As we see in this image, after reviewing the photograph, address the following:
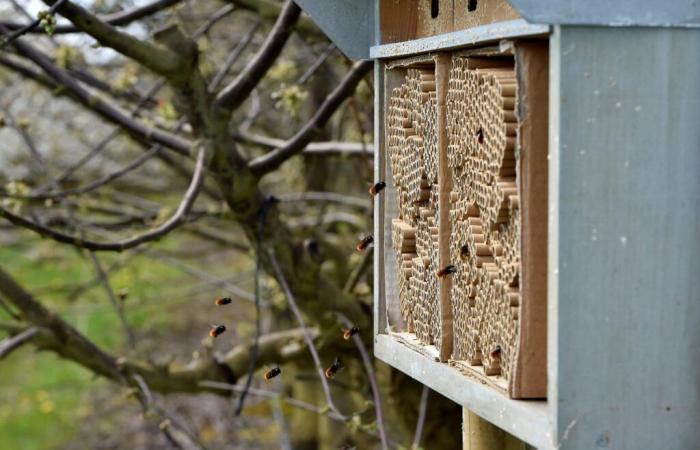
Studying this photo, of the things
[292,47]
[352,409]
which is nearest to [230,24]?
[292,47]

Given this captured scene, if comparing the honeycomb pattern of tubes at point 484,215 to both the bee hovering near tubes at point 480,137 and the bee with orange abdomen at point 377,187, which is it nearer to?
the bee hovering near tubes at point 480,137

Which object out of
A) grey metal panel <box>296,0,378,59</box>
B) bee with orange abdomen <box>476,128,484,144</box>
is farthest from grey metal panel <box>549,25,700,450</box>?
grey metal panel <box>296,0,378,59</box>

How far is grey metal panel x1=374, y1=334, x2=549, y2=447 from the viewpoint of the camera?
6.51ft

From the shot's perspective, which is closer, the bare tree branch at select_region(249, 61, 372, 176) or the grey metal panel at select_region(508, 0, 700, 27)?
the grey metal panel at select_region(508, 0, 700, 27)

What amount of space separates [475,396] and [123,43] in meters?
1.75

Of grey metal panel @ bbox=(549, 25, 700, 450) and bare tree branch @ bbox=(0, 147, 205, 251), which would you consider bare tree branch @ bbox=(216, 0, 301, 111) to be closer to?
bare tree branch @ bbox=(0, 147, 205, 251)

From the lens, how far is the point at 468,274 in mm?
2355

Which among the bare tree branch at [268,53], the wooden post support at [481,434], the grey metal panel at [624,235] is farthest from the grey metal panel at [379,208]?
the grey metal panel at [624,235]

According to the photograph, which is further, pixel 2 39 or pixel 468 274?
pixel 2 39

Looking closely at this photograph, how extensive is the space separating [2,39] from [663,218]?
6.77ft

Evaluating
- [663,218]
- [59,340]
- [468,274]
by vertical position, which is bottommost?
[59,340]

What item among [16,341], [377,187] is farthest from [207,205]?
[377,187]

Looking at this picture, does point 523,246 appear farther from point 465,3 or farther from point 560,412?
point 465,3

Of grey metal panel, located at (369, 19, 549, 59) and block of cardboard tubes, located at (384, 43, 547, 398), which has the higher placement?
grey metal panel, located at (369, 19, 549, 59)
